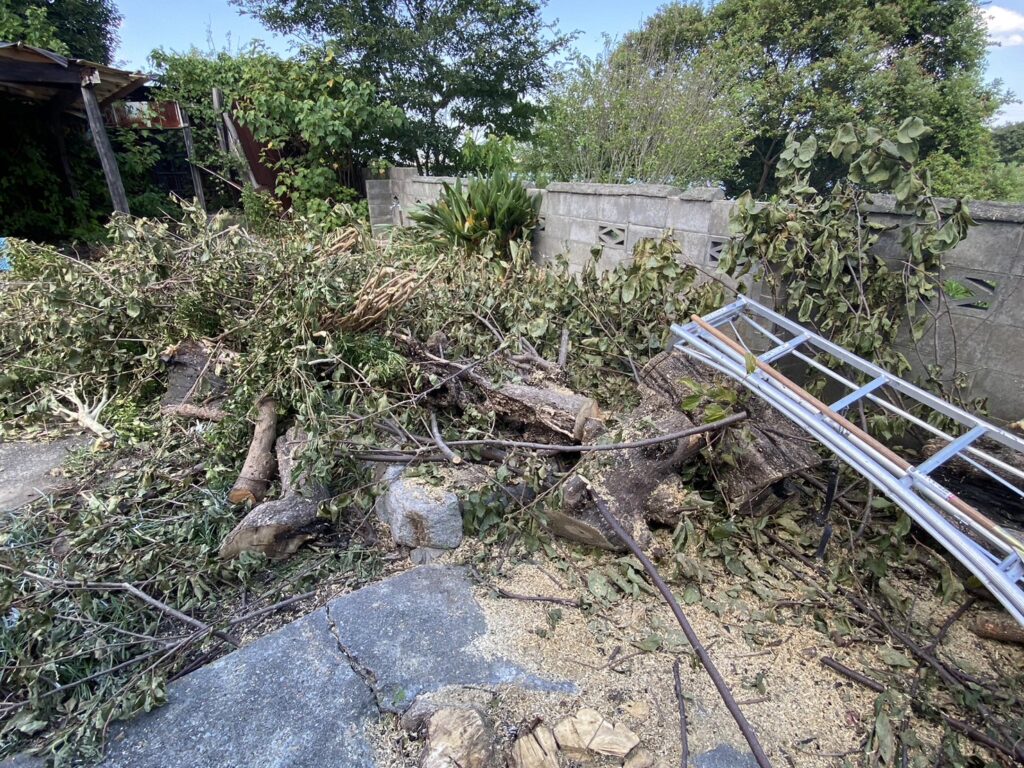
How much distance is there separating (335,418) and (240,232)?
1.78 m

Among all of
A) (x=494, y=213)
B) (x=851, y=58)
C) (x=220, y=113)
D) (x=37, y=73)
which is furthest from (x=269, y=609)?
(x=851, y=58)

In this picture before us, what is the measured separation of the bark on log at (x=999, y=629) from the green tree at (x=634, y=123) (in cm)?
639

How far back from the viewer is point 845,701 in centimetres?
154

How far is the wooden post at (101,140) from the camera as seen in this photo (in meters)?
5.30

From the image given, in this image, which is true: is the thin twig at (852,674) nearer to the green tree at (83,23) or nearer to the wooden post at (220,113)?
the wooden post at (220,113)

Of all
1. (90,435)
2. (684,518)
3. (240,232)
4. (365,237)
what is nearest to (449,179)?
(365,237)

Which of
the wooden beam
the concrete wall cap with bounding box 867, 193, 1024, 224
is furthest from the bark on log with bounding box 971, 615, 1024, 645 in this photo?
the wooden beam

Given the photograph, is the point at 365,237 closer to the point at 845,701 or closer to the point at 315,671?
the point at 315,671

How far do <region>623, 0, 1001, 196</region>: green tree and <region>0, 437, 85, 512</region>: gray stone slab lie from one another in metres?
12.4

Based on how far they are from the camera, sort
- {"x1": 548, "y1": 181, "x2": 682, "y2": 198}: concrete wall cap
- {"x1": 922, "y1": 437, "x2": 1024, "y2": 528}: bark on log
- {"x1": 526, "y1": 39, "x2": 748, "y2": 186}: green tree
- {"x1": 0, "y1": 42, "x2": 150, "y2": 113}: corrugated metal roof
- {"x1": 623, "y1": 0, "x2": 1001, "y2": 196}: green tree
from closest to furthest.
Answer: {"x1": 922, "y1": 437, "x2": 1024, "y2": 528}: bark on log
{"x1": 548, "y1": 181, "x2": 682, "y2": 198}: concrete wall cap
{"x1": 0, "y1": 42, "x2": 150, "y2": 113}: corrugated metal roof
{"x1": 526, "y1": 39, "x2": 748, "y2": 186}: green tree
{"x1": 623, "y1": 0, "x2": 1001, "y2": 196}: green tree

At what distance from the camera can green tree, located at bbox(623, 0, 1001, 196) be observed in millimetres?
11500

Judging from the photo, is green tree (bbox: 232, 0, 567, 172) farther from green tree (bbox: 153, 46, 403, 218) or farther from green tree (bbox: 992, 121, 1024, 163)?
green tree (bbox: 992, 121, 1024, 163)

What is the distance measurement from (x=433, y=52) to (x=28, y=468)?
24.4 feet

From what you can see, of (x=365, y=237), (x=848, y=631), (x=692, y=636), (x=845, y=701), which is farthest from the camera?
(x=365, y=237)
